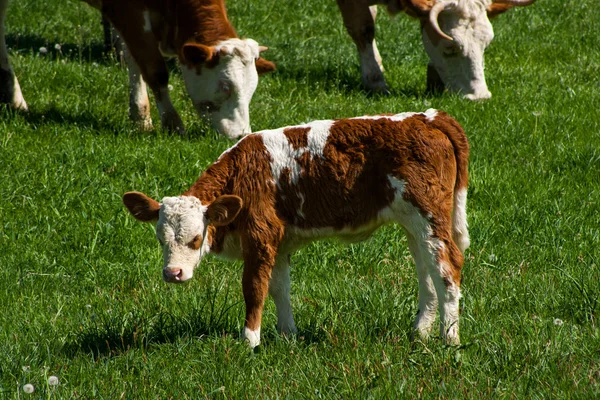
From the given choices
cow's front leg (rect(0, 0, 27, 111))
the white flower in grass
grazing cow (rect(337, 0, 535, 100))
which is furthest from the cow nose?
grazing cow (rect(337, 0, 535, 100))

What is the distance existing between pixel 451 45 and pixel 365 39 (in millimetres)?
1164

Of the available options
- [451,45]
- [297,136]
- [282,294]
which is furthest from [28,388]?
[451,45]

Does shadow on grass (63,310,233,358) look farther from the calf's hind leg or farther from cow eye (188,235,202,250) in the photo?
the calf's hind leg

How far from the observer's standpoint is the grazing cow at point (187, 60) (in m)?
9.36

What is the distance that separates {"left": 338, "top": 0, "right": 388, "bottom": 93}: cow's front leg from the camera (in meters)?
11.5

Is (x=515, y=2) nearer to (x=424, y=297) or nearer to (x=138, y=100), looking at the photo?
(x=138, y=100)

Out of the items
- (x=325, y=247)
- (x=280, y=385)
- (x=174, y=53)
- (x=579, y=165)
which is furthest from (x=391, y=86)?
(x=280, y=385)

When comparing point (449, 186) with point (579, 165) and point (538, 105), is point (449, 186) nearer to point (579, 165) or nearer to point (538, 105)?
point (579, 165)

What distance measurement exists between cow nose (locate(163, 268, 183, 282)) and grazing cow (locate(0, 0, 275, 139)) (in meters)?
4.50

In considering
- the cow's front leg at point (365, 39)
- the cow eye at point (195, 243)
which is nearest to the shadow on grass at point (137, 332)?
the cow eye at point (195, 243)

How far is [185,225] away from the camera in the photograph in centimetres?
487

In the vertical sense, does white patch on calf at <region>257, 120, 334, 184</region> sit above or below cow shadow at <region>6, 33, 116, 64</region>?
above

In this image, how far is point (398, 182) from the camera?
4973 millimetres

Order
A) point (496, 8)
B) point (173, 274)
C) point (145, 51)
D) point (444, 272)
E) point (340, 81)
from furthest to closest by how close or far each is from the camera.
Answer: point (496, 8)
point (340, 81)
point (145, 51)
point (444, 272)
point (173, 274)
